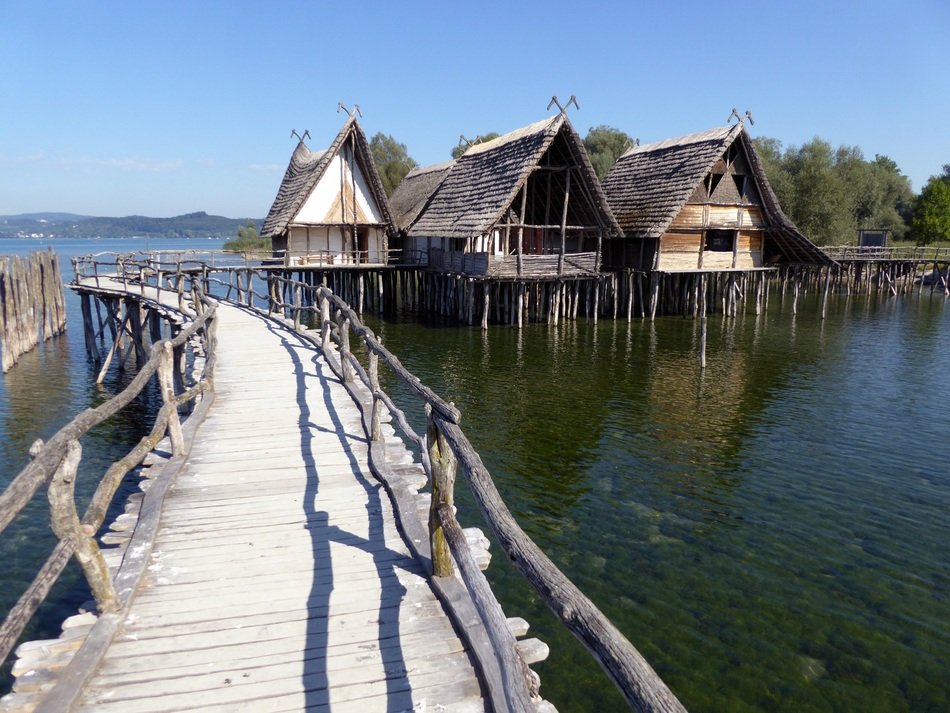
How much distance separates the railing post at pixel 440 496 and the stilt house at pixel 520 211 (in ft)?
62.8

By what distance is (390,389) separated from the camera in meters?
15.8

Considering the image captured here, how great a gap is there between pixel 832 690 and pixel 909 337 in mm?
21496

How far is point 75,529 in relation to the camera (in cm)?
357

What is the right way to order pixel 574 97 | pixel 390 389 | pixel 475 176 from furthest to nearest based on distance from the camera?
pixel 475 176
pixel 574 97
pixel 390 389

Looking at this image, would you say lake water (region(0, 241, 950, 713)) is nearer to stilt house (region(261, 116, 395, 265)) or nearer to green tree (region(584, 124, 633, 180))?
stilt house (region(261, 116, 395, 265))

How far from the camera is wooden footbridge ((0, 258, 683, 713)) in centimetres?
314

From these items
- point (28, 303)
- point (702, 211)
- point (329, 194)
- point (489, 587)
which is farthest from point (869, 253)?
point (489, 587)

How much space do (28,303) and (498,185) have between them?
52.8ft

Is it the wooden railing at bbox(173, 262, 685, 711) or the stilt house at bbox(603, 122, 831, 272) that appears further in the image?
the stilt house at bbox(603, 122, 831, 272)

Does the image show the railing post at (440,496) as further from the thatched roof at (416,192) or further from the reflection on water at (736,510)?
the thatched roof at (416,192)

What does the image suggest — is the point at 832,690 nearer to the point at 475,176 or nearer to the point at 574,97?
the point at 574,97

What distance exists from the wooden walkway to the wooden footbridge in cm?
1

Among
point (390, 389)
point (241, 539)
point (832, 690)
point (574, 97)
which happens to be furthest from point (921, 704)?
point (574, 97)

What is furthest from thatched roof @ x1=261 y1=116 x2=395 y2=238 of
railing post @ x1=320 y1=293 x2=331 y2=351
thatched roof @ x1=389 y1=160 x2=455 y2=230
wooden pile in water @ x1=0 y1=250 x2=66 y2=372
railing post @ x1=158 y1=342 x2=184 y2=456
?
railing post @ x1=158 y1=342 x2=184 y2=456
